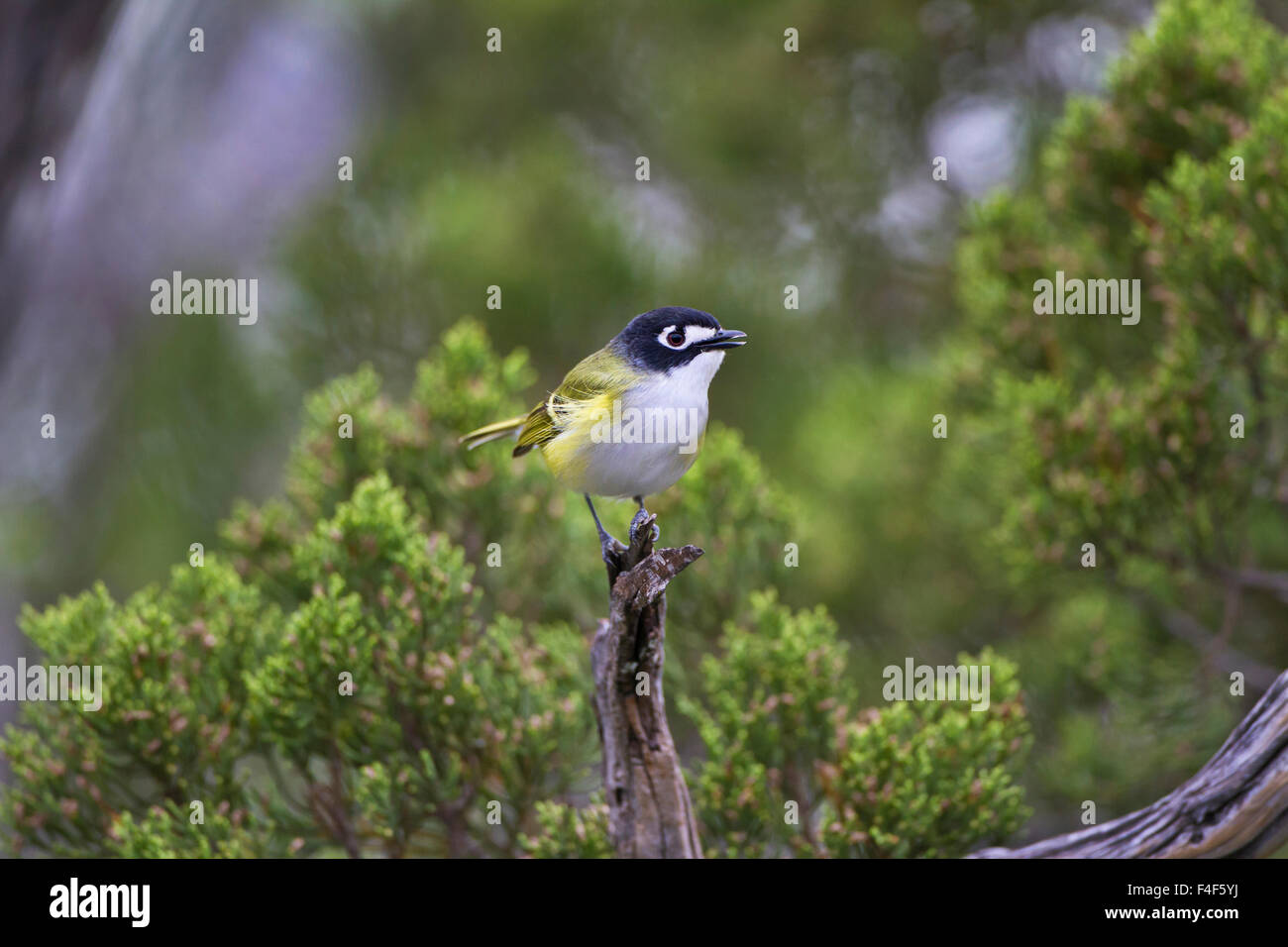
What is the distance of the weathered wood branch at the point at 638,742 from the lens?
5.65 feet

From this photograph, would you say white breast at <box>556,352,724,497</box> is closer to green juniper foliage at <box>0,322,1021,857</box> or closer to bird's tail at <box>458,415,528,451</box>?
bird's tail at <box>458,415,528,451</box>

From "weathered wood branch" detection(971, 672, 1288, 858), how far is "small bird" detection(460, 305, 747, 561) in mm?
877

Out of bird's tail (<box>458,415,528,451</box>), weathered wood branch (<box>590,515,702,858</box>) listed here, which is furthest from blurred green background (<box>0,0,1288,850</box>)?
weathered wood branch (<box>590,515,702,858</box>)

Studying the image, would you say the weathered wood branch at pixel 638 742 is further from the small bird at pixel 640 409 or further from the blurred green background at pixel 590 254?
the blurred green background at pixel 590 254

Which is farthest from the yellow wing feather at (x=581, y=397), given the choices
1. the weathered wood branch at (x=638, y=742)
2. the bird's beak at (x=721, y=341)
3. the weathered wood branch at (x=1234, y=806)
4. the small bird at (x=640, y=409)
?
the weathered wood branch at (x=1234, y=806)

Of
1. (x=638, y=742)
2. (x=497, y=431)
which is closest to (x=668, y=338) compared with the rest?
(x=497, y=431)

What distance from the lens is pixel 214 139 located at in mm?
5293

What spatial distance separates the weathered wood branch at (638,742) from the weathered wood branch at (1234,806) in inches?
25.9

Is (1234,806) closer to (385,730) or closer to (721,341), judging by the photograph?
(721,341)
